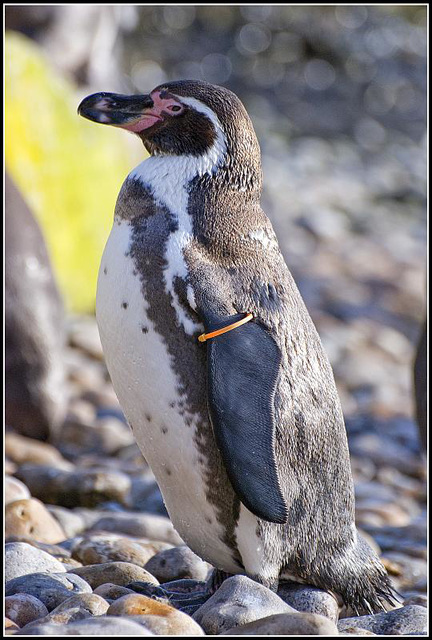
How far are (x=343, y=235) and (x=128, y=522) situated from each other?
8.49 m

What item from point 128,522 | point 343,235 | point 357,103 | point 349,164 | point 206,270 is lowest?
point 128,522

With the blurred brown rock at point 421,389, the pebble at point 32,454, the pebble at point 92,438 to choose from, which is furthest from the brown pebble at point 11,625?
the blurred brown rock at point 421,389

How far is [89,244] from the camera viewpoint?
26.5ft

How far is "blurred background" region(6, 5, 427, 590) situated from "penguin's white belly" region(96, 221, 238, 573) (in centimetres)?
176

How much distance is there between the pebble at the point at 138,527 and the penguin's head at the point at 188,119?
1.56m

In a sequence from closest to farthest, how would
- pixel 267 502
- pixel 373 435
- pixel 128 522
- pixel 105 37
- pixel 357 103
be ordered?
pixel 267 502, pixel 128 522, pixel 373 435, pixel 105 37, pixel 357 103

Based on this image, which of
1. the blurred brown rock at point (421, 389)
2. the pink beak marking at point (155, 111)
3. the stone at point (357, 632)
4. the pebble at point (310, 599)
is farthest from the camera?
the blurred brown rock at point (421, 389)

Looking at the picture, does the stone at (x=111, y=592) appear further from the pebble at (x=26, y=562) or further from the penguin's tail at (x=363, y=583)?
the penguin's tail at (x=363, y=583)

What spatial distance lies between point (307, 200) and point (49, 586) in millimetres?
11007

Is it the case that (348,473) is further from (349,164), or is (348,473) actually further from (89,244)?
(349,164)

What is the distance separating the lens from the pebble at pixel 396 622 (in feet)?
9.82

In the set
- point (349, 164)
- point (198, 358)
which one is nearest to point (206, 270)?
point (198, 358)

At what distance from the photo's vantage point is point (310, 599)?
3.19m

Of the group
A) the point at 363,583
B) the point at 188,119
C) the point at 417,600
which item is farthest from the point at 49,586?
the point at 188,119
